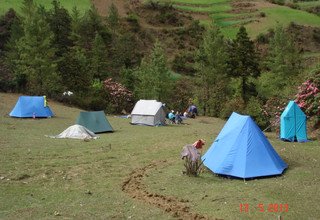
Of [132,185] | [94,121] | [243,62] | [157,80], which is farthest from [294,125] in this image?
[243,62]

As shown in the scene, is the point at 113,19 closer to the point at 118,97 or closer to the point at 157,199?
the point at 118,97

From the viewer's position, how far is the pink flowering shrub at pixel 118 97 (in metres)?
43.4

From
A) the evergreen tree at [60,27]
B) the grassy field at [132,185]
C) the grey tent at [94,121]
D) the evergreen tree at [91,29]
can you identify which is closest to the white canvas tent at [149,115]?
the grey tent at [94,121]

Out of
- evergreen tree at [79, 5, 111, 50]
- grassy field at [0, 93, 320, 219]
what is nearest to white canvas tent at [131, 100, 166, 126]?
grassy field at [0, 93, 320, 219]

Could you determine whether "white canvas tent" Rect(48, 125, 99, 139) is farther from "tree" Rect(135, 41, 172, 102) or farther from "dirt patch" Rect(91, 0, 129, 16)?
"dirt patch" Rect(91, 0, 129, 16)

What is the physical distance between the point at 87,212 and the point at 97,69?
1742 inches

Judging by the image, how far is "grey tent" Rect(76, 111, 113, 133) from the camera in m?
24.2

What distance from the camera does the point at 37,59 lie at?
3872 centimetres

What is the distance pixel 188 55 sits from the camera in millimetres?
70562

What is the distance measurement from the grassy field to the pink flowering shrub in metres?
→ 24.5

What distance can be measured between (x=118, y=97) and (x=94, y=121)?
19988 mm

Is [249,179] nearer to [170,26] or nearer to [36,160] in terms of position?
[36,160]

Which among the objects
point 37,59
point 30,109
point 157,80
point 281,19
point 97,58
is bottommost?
point 30,109

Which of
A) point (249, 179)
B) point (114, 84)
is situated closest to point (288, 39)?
point (114, 84)
